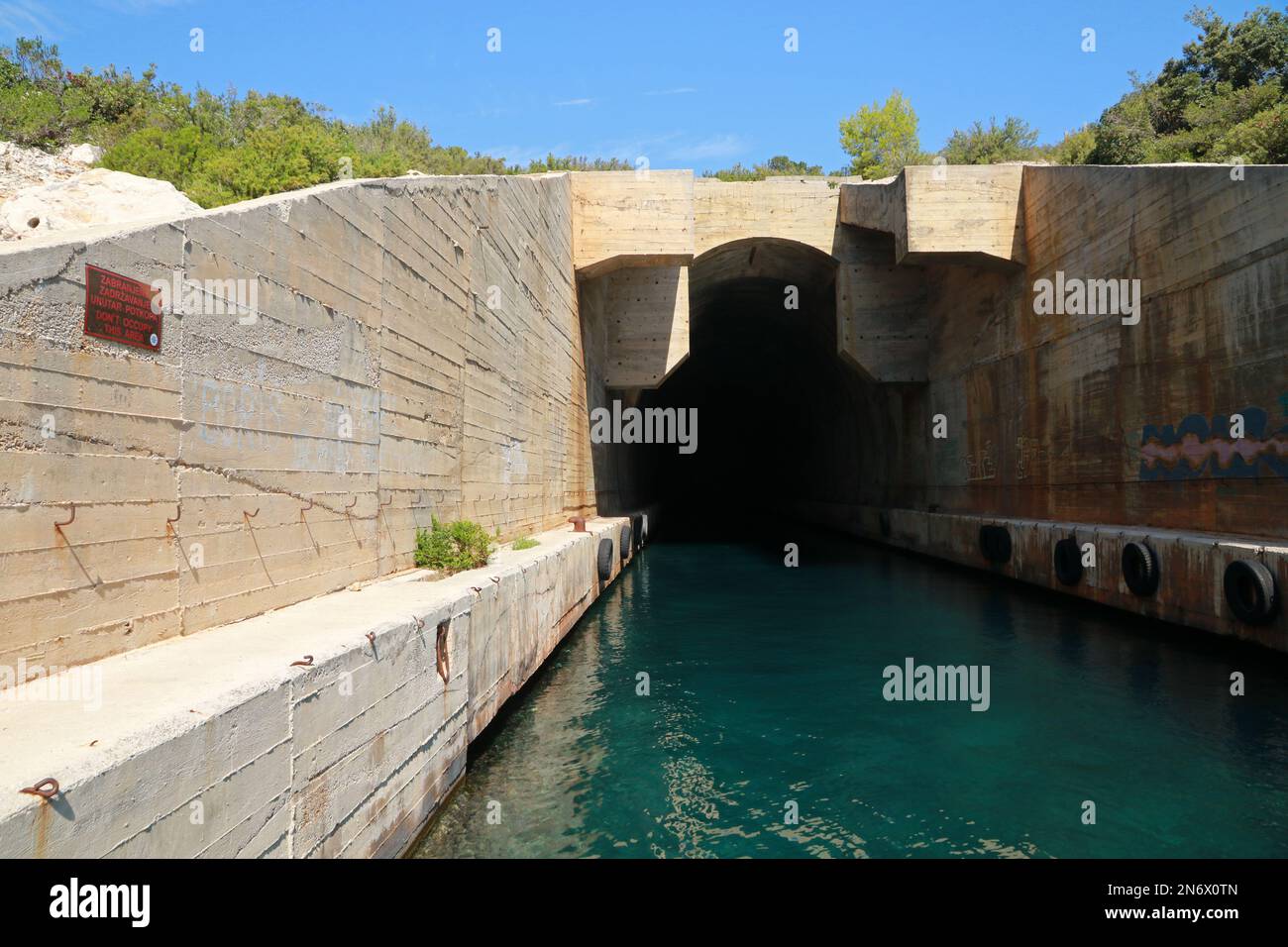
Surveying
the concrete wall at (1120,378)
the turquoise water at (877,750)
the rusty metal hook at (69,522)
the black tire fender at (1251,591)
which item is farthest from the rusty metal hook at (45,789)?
the black tire fender at (1251,591)

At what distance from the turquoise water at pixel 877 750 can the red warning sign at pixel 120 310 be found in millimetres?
3779

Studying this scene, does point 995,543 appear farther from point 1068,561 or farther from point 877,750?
point 877,750

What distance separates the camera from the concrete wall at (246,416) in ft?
12.6

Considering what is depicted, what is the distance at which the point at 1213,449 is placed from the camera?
12.0 meters

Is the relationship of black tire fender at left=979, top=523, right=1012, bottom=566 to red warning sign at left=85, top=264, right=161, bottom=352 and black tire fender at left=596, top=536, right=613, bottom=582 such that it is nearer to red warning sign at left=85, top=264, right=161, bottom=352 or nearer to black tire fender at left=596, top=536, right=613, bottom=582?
black tire fender at left=596, top=536, right=613, bottom=582

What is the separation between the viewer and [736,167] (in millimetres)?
54531

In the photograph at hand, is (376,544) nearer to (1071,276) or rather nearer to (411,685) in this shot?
(411,685)

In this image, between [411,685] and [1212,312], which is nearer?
[411,685]

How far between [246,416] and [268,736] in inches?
114

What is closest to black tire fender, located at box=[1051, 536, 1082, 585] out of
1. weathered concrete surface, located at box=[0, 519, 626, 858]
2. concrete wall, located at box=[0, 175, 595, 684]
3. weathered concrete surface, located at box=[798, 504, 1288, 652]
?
weathered concrete surface, located at box=[798, 504, 1288, 652]

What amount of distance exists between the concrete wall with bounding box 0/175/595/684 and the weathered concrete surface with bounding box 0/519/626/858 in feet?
1.26

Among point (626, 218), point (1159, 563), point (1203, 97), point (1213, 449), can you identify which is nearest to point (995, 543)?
point (1159, 563)
